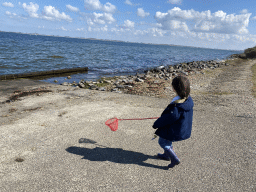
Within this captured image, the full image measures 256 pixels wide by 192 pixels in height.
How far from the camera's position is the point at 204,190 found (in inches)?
122

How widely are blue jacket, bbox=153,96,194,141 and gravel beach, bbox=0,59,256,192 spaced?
0.85 m

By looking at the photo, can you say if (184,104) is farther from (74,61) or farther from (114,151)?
(74,61)

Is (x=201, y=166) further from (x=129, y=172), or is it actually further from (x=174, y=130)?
(x=129, y=172)

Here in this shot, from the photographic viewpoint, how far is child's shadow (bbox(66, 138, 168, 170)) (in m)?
3.89

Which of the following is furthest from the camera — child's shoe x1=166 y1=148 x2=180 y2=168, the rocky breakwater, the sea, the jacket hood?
the sea

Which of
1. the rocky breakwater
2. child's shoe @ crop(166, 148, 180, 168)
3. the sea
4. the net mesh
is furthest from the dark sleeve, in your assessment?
the sea

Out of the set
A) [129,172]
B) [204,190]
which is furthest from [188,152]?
[129,172]

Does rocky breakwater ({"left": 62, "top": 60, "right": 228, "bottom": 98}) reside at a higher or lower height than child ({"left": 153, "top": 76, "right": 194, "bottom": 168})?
lower

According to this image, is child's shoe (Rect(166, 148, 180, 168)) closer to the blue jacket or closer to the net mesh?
the blue jacket

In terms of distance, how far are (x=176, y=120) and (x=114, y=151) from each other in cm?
184

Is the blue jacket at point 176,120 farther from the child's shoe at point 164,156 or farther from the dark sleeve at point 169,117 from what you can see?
the child's shoe at point 164,156

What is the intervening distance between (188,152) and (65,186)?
9.22ft

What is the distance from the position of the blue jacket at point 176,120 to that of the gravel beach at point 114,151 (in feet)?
2.78

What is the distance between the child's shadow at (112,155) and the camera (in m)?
3.89
